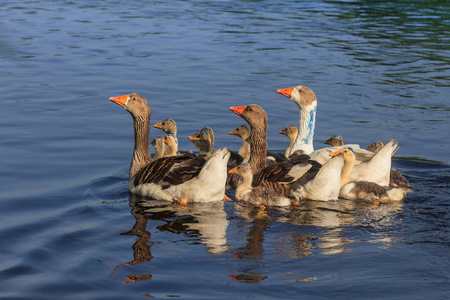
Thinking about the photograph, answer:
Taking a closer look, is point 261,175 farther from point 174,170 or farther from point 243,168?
point 174,170

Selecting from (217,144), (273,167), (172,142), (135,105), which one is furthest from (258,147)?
(217,144)

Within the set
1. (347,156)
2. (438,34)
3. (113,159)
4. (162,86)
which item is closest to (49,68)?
(162,86)

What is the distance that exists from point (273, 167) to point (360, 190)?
1529 millimetres

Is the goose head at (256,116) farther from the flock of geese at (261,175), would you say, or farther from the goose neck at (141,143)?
the goose neck at (141,143)

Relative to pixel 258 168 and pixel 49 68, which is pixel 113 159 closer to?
pixel 258 168

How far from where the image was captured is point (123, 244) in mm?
8281

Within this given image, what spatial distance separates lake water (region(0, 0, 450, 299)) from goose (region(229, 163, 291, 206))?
40 cm

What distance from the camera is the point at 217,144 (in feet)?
46.5

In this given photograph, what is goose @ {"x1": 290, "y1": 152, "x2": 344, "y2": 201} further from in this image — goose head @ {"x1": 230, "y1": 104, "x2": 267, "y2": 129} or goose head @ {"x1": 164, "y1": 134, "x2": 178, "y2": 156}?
goose head @ {"x1": 164, "y1": 134, "x2": 178, "y2": 156}

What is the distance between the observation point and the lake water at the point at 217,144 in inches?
287

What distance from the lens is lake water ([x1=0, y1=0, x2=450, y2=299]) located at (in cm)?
729

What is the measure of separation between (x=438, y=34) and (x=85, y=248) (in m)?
24.4

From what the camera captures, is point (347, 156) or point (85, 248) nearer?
point (85, 248)

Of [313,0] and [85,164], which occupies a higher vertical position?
[313,0]
